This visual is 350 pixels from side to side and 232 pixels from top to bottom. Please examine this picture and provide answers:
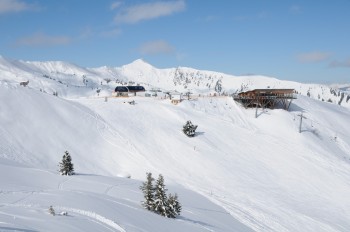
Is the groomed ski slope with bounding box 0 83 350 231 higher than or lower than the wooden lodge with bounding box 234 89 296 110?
lower

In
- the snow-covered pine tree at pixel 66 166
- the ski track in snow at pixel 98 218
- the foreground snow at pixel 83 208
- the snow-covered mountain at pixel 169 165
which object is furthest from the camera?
the snow-covered pine tree at pixel 66 166

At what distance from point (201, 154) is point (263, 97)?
27639mm

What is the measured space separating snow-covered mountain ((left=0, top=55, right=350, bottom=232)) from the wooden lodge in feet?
9.38

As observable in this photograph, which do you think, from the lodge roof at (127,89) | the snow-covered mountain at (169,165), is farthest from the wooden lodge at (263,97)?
the lodge roof at (127,89)

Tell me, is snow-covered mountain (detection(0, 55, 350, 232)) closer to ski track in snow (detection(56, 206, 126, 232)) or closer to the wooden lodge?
ski track in snow (detection(56, 206, 126, 232))

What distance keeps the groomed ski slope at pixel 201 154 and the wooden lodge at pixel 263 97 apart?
21.5 ft

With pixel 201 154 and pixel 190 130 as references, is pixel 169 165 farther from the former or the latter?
pixel 190 130

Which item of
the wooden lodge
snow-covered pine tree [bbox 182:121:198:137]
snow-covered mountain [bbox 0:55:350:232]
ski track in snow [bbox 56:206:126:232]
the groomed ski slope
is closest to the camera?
ski track in snow [bbox 56:206:126:232]

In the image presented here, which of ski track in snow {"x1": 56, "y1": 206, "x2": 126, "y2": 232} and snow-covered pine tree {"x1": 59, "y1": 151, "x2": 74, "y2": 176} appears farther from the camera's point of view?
snow-covered pine tree {"x1": 59, "y1": 151, "x2": 74, "y2": 176}

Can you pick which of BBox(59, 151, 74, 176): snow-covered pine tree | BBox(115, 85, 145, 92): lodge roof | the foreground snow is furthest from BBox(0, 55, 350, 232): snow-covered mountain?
BBox(115, 85, 145, 92): lodge roof

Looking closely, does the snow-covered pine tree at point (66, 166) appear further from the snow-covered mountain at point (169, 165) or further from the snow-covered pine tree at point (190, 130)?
the snow-covered pine tree at point (190, 130)

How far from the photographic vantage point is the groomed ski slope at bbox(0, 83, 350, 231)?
96.7ft

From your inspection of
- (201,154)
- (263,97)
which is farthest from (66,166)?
(263,97)

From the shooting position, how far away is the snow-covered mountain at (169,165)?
1717 cm
